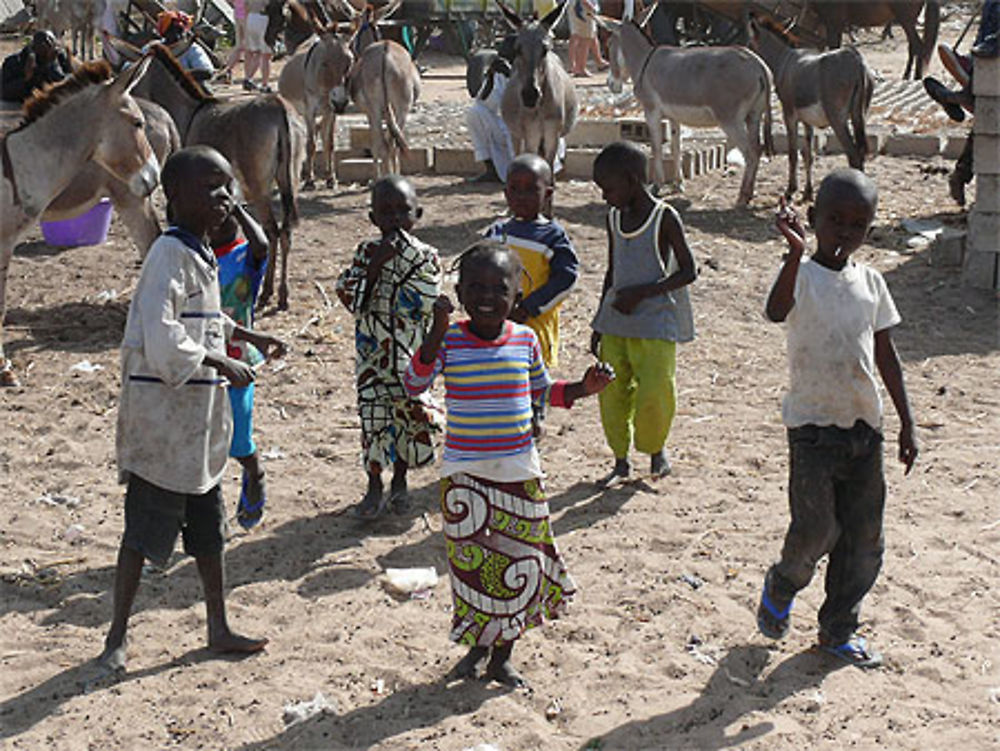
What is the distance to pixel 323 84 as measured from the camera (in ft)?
47.1

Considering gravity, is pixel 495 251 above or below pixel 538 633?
above

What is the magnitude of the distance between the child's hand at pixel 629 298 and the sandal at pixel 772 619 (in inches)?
68.2

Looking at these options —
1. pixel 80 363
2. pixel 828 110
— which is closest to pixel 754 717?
pixel 80 363

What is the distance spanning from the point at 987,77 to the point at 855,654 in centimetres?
668

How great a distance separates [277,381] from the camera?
8258mm

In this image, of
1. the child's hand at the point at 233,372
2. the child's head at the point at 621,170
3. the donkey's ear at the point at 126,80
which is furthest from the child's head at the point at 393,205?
the donkey's ear at the point at 126,80

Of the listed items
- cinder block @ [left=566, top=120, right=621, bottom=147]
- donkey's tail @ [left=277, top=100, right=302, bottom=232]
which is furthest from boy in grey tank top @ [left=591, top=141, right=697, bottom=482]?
cinder block @ [left=566, top=120, right=621, bottom=147]

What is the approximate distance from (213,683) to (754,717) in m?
1.78

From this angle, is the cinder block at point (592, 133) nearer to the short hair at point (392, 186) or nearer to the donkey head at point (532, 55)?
the donkey head at point (532, 55)

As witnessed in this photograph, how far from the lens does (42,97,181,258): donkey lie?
29.4ft

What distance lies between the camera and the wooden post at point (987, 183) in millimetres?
10031

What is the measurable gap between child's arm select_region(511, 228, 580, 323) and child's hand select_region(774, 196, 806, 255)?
1.68 metres

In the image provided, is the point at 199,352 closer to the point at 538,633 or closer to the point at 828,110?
the point at 538,633

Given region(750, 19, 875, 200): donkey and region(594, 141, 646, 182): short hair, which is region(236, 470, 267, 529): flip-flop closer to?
region(594, 141, 646, 182): short hair
